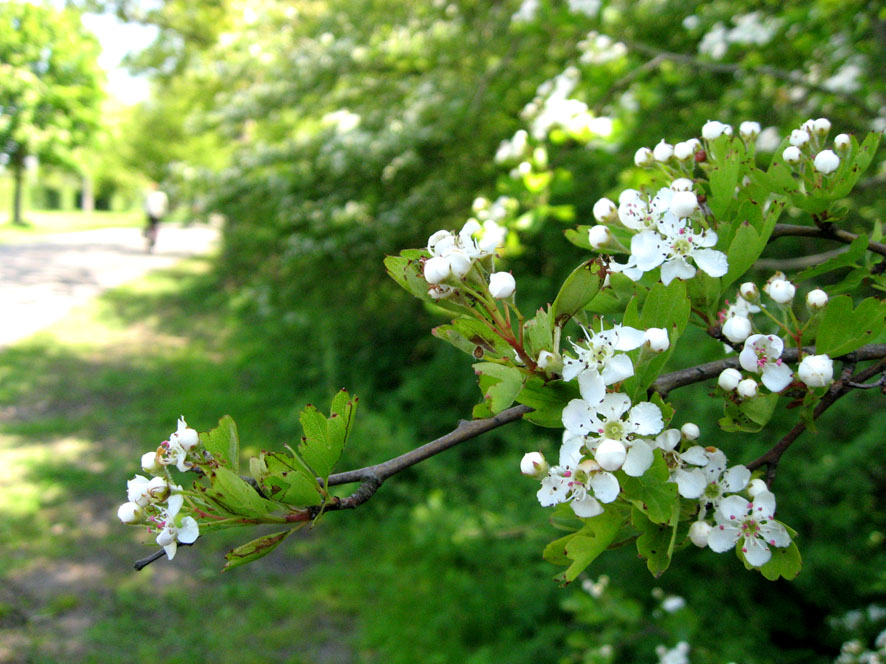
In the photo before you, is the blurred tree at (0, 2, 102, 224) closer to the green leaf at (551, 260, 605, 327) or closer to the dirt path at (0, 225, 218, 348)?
the dirt path at (0, 225, 218, 348)

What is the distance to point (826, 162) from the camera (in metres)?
0.99

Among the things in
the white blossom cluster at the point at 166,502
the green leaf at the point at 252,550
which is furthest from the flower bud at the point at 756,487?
the white blossom cluster at the point at 166,502

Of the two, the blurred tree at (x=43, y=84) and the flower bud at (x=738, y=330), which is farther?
the blurred tree at (x=43, y=84)

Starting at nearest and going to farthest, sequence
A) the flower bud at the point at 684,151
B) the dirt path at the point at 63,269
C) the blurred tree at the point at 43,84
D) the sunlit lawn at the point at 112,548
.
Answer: the flower bud at the point at 684,151 < the sunlit lawn at the point at 112,548 < the blurred tree at the point at 43,84 < the dirt path at the point at 63,269

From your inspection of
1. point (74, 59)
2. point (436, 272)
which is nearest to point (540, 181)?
point (436, 272)

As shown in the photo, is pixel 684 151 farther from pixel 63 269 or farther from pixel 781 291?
pixel 63 269

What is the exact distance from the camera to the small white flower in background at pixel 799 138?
101 cm

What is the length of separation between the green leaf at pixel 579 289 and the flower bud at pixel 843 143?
1.51 ft

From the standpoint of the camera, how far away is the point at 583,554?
0.82m

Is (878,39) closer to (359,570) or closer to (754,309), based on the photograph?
(754,309)

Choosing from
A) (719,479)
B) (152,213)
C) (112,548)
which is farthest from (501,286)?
(152,213)

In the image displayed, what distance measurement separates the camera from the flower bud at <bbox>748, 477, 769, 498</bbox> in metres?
0.90

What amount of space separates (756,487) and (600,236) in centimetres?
39

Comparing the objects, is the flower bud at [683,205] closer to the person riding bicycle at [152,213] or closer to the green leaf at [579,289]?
the green leaf at [579,289]
